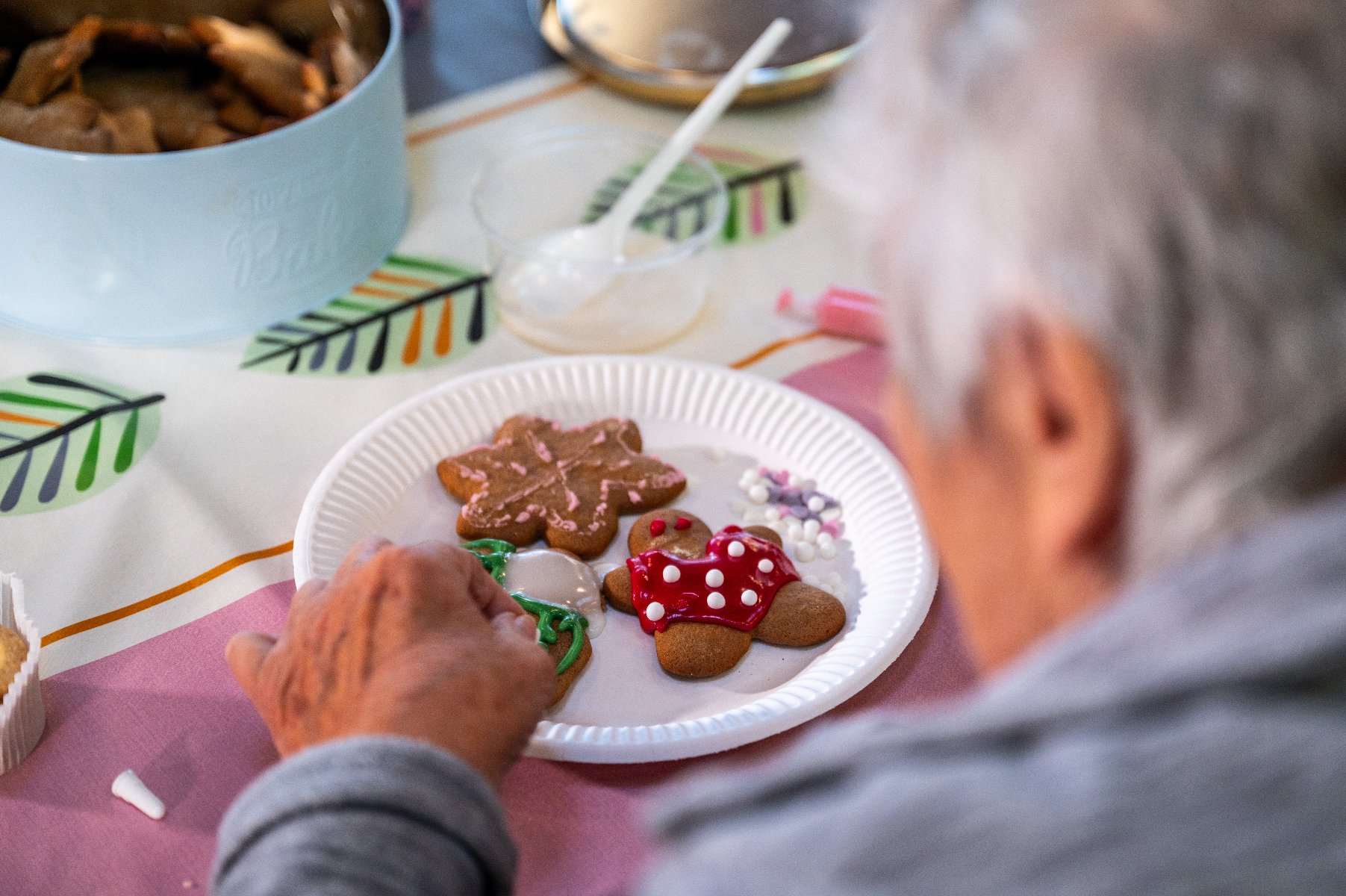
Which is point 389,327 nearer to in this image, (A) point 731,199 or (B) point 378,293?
(B) point 378,293

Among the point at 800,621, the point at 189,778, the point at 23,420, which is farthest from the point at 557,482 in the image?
the point at 23,420

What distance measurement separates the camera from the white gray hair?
1.07ft

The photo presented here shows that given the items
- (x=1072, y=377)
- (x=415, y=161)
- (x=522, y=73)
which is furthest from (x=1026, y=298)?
(x=522, y=73)

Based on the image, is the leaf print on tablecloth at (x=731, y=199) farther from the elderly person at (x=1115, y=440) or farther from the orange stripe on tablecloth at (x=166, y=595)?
the elderly person at (x=1115, y=440)

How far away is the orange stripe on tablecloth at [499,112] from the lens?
1210 mm

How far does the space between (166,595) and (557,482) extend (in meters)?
0.27

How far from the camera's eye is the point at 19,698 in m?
0.66

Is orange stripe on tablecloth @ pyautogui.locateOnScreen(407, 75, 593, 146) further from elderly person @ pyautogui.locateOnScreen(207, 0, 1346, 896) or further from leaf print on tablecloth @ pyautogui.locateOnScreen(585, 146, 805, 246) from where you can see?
elderly person @ pyautogui.locateOnScreen(207, 0, 1346, 896)

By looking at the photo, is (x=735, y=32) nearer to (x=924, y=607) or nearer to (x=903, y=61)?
(x=924, y=607)

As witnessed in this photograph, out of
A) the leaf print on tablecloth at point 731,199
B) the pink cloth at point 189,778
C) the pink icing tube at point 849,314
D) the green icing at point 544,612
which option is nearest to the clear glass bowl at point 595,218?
the leaf print on tablecloth at point 731,199

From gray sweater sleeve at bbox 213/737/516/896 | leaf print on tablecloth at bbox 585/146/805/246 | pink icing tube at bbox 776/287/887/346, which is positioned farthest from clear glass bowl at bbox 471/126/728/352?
gray sweater sleeve at bbox 213/737/516/896

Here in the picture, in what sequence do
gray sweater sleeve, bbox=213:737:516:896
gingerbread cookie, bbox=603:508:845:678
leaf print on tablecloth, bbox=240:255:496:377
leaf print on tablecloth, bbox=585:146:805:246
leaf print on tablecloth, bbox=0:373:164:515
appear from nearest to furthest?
gray sweater sleeve, bbox=213:737:516:896 → gingerbread cookie, bbox=603:508:845:678 → leaf print on tablecloth, bbox=0:373:164:515 → leaf print on tablecloth, bbox=240:255:496:377 → leaf print on tablecloth, bbox=585:146:805:246

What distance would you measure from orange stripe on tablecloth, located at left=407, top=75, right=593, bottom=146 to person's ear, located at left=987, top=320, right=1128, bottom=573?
3.07 feet

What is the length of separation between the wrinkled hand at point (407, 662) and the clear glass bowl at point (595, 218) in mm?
359
